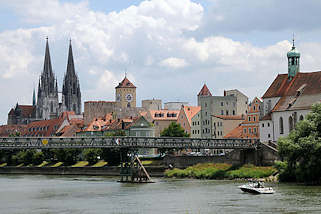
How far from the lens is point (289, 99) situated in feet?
362

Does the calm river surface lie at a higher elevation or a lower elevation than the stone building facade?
lower

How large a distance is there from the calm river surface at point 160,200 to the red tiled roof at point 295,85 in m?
28.5

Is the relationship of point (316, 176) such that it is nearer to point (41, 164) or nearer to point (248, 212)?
point (248, 212)

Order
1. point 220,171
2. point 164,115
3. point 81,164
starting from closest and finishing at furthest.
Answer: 1. point 220,171
2. point 81,164
3. point 164,115

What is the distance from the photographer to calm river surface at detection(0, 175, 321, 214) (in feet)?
194

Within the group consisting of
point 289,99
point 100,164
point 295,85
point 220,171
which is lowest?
point 220,171

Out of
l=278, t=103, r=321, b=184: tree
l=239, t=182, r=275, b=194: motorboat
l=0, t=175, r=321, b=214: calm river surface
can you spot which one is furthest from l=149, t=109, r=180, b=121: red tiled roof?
l=239, t=182, r=275, b=194: motorboat

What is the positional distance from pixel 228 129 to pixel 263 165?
4882cm

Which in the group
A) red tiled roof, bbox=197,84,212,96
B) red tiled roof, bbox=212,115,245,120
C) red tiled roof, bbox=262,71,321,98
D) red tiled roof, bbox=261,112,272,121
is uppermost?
red tiled roof, bbox=197,84,212,96

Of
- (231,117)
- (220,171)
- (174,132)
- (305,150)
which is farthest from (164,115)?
(305,150)

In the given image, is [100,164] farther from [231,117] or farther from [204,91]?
[204,91]

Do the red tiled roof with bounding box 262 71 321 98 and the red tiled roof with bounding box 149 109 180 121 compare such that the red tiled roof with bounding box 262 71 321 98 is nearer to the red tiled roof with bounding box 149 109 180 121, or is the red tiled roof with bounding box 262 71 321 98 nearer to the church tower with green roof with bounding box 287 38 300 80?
the church tower with green roof with bounding box 287 38 300 80

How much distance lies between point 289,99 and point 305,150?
3142cm

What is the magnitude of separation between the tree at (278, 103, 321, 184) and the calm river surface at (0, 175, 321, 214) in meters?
2.94
